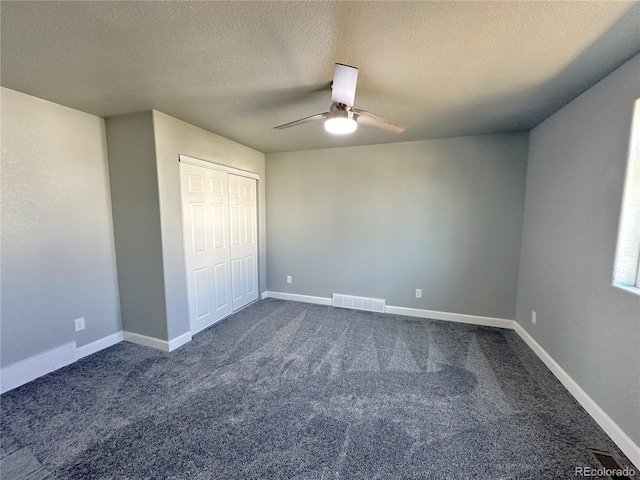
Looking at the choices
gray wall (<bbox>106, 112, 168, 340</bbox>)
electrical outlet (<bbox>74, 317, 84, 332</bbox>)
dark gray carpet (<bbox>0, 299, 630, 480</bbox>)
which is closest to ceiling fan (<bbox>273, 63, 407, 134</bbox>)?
gray wall (<bbox>106, 112, 168, 340</bbox>)

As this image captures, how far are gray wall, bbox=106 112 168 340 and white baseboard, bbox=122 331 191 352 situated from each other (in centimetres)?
5

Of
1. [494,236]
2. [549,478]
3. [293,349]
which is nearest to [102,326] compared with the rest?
[293,349]

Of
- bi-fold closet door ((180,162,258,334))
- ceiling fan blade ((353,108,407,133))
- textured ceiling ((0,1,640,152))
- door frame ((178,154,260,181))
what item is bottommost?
bi-fold closet door ((180,162,258,334))

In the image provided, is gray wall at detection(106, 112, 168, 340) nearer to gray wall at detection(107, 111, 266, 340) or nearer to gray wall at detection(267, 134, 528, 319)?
→ gray wall at detection(107, 111, 266, 340)

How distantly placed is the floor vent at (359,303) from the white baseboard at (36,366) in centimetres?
308

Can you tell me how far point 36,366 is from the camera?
7.42ft

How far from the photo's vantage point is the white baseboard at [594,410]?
150cm

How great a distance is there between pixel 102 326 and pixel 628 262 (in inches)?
180

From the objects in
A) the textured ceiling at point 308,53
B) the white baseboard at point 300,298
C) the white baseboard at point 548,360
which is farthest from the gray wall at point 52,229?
the white baseboard at point 548,360

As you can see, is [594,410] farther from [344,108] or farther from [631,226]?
[344,108]

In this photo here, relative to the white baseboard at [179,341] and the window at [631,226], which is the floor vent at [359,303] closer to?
the white baseboard at [179,341]

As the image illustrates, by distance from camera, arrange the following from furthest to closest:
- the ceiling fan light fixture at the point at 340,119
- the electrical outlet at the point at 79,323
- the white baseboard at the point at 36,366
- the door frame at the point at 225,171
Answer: the door frame at the point at 225,171, the electrical outlet at the point at 79,323, the white baseboard at the point at 36,366, the ceiling fan light fixture at the point at 340,119

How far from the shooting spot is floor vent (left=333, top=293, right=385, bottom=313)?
12.4 ft

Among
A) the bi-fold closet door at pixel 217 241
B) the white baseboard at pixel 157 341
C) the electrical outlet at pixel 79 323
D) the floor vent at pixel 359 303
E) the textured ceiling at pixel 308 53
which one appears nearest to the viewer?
the textured ceiling at pixel 308 53
